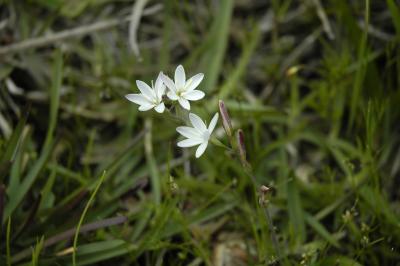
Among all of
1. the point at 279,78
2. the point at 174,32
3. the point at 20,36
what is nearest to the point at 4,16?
the point at 20,36

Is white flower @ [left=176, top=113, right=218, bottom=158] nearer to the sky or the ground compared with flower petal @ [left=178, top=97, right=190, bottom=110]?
nearer to the ground

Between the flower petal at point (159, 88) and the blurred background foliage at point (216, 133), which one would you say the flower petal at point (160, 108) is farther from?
the blurred background foliage at point (216, 133)

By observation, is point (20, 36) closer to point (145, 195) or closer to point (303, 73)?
point (145, 195)

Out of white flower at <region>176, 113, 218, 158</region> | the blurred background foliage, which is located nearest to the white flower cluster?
white flower at <region>176, 113, 218, 158</region>

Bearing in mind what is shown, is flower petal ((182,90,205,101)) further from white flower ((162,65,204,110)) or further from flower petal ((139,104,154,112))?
flower petal ((139,104,154,112))

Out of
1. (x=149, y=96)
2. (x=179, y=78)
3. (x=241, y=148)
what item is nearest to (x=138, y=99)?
(x=149, y=96)

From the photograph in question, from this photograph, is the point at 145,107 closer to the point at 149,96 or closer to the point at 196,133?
the point at 149,96
